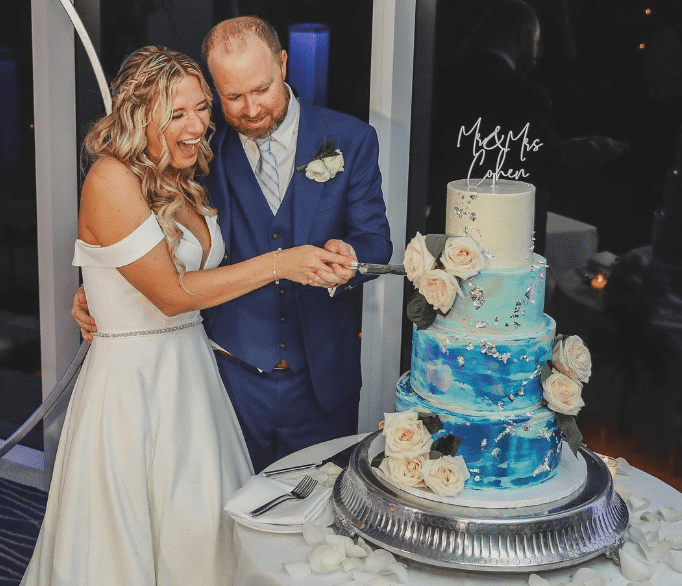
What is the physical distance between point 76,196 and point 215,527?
6.22 feet

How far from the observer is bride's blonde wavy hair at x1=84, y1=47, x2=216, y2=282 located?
2596 mm

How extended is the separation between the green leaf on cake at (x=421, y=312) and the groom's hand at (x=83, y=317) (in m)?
1.20

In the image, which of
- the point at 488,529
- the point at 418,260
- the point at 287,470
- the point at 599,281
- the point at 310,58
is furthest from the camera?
the point at 310,58

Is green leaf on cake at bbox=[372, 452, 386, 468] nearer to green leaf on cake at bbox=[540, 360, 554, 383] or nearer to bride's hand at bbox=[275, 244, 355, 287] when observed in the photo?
green leaf on cake at bbox=[540, 360, 554, 383]

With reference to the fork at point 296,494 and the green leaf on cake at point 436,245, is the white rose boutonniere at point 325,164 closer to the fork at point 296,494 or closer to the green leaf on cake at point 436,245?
the green leaf on cake at point 436,245

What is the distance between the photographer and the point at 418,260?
208cm

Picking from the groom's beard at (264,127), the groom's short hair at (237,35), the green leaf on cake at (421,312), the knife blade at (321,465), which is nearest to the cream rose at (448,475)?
the green leaf on cake at (421,312)

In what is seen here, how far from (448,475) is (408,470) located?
96mm

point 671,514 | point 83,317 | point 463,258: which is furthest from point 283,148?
point 671,514

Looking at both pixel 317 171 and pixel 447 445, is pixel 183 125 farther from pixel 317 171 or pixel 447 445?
pixel 447 445

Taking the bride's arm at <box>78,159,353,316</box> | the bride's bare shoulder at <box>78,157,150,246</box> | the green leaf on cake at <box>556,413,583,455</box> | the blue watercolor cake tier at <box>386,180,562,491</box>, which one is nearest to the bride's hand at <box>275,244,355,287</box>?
the bride's arm at <box>78,159,353,316</box>

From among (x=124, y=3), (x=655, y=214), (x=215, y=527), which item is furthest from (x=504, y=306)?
(x=124, y=3)

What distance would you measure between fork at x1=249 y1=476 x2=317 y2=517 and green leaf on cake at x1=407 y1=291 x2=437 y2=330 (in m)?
0.52

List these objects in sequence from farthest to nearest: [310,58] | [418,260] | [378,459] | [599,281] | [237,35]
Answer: [310,58]
[599,281]
[237,35]
[378,459]
[418,260]
